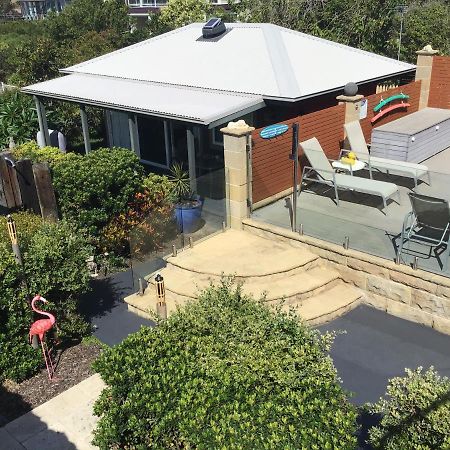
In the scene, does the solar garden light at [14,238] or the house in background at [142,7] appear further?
the house in background at [142,7]

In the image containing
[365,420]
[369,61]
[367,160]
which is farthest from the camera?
[369,61]

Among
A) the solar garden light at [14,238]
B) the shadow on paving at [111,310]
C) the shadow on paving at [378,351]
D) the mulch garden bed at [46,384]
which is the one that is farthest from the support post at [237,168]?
the solar garden light at [14,238]

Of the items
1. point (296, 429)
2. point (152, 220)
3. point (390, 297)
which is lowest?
point (390, 297)

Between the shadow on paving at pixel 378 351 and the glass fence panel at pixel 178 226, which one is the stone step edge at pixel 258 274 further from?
the shadow on paving at pixel 378 351

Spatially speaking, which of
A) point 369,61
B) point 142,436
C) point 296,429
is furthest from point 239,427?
point 369,61

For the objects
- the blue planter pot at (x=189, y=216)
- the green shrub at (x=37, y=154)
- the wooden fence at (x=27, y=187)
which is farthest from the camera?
the green shrub at (x=37, y=154)

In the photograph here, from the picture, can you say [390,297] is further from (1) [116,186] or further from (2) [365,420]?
(1) [116,186]

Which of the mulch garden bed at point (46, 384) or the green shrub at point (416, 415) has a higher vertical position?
the green shrub at point (416, 415)
